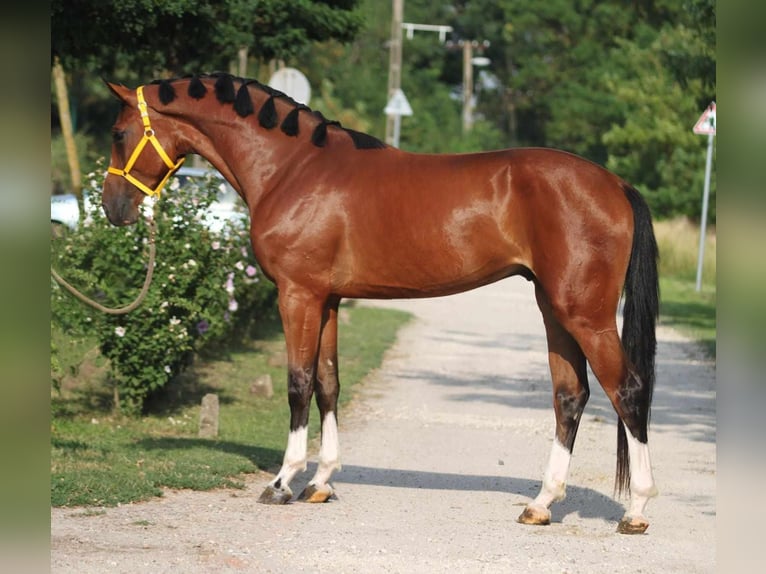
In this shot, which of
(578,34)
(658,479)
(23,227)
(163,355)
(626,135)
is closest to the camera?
(23,227)

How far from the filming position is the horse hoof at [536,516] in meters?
6.92

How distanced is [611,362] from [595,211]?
2.80 ft

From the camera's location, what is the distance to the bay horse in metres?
6.69

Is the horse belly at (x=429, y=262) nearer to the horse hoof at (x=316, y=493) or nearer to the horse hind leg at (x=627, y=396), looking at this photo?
the horse hind leg at (x=627, y=396)

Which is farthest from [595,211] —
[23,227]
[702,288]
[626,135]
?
[626,135]

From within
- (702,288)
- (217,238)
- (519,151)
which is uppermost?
(519,151)

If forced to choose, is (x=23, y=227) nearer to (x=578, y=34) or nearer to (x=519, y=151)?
Answer: (x=519, y=151)

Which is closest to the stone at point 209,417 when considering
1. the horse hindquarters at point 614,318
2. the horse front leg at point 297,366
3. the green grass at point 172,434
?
the green grass at point 172,434

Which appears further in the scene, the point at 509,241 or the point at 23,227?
the point at 509,241

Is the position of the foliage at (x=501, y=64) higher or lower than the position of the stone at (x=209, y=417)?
higher

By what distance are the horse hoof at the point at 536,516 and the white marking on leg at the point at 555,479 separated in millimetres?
35

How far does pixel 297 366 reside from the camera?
7.25 m

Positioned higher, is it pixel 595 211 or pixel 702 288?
pixel 595 211

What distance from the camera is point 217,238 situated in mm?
10359
